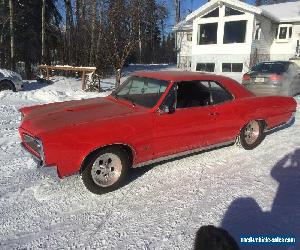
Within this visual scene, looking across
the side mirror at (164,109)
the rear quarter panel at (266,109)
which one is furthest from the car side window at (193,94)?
the rear quarter panel at (266,109)

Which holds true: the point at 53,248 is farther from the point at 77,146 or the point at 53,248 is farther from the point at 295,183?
the point at 295,183

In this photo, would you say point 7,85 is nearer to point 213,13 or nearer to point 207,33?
point 207,33

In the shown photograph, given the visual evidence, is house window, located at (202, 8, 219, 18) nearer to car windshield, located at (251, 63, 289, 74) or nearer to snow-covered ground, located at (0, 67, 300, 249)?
car windshield, located at (251, 63, 289, 74)

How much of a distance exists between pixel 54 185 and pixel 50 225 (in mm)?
1006

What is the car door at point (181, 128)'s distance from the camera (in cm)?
467

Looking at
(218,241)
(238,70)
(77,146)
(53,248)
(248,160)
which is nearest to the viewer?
(218,241)

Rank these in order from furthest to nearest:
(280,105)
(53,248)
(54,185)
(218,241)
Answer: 1. (280,105)
2. (54,185)
3. (53,248)
4. (218,241)

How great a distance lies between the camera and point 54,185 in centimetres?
455

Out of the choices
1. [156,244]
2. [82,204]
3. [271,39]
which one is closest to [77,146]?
[82,204]

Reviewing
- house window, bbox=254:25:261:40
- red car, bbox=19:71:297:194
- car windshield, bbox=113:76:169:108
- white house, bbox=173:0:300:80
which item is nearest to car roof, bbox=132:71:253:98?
red car, bbox=19:71:297:194

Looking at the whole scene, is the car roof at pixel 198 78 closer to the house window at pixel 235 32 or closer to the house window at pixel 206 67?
the house window at pixel 235 32

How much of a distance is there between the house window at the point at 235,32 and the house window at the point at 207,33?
947 mm

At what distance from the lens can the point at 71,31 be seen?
22.1 metres

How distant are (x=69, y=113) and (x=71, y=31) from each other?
753 inches
